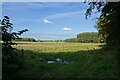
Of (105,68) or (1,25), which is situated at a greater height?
(1,25)

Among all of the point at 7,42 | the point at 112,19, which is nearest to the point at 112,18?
the point at 112,19

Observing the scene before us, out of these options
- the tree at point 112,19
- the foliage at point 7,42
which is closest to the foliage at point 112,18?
the tree at point 112,19

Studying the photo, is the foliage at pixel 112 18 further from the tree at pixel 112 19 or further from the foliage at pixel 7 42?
the foliage at pixel 7 42

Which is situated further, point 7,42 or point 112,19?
point 112,19

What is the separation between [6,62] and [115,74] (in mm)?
5671

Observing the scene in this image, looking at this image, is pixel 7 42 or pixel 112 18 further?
pixel 112 18

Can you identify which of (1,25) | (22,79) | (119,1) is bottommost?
(22,79)

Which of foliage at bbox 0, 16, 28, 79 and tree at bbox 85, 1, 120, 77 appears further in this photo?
tree at bbox 85, 1, 120, 77

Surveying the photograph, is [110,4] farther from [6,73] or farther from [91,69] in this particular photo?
[6,73]

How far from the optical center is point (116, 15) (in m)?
17.9

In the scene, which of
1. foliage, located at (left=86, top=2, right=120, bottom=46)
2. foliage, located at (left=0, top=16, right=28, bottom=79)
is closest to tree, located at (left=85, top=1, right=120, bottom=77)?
foliage, located at (left=86, top=2, right=120, bottom=46)

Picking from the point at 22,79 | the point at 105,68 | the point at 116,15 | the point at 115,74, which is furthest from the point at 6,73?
the point at 116,15

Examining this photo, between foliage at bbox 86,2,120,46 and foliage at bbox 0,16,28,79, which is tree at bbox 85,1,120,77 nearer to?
foliage at bbox 86,2,120,46

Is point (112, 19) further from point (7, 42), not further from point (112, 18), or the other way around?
point (7, 42)
